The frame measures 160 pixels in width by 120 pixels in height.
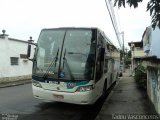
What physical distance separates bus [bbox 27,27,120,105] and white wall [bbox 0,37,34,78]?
49.6 ft

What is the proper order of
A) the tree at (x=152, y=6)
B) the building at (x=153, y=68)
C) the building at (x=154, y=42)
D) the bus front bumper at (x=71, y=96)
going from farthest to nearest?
the building at (x=154, y=42) < the bus front bumper at (x=71, y=96) < the building at (x=153, y=68) < the tree at (x=152, y=6)

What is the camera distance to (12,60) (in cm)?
2548

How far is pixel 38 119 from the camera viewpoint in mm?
8055

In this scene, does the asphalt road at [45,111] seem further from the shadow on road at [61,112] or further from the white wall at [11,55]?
the white wall at [11,55]

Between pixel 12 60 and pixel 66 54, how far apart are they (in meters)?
17.7

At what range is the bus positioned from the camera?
863 cm

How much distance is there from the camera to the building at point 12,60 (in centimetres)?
2372

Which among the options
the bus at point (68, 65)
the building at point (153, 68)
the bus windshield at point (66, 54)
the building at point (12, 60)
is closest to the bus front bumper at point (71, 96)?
the bus at point (68, 65)

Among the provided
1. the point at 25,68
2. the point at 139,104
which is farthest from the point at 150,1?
the point at 25,68

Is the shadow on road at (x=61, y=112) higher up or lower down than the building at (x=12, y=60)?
lower down

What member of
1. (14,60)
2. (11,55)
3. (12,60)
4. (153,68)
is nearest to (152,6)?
(153,68)

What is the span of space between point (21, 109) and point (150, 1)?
6.88m

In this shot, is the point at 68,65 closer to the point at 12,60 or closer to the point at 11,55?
the point at 11,55

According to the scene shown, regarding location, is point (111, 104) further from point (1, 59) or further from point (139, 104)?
point (1, 59)
